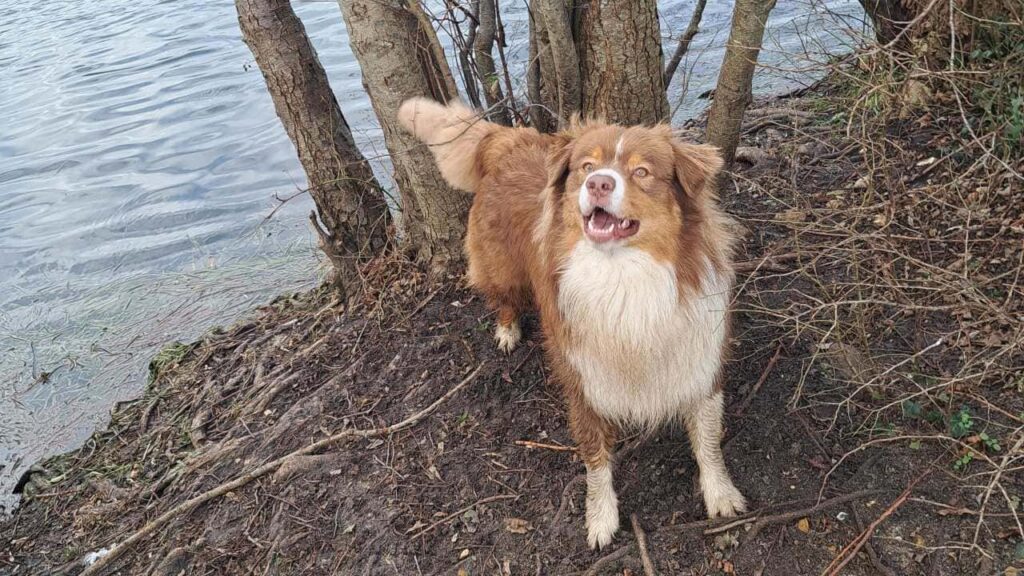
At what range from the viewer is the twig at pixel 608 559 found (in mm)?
3131

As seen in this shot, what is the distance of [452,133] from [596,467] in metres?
2.19

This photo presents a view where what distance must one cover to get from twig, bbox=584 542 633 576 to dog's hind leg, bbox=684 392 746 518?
42 cm

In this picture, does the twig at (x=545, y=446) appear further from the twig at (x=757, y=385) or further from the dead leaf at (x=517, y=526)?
the twig at (x=757, y=385)

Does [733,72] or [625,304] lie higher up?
[733,72]

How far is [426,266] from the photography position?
5.28 m

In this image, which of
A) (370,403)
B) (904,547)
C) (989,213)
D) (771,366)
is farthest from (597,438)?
(989,213)

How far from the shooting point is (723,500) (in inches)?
126

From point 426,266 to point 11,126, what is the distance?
9.52 metres

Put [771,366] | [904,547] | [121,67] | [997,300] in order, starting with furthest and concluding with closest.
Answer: [121,67] → [771,366] → [997,300] → [904,547]

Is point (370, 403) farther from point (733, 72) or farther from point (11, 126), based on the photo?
point (11, 126)

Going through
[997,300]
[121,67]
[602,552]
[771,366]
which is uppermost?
[121,67]

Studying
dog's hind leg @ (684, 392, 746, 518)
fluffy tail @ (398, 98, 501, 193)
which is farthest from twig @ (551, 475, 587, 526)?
fluffy tail @ (398, 98, 501, 193)

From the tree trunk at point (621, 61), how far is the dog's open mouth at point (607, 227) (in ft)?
5.73

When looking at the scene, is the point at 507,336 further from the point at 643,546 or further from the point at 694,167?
the point at 694,167
